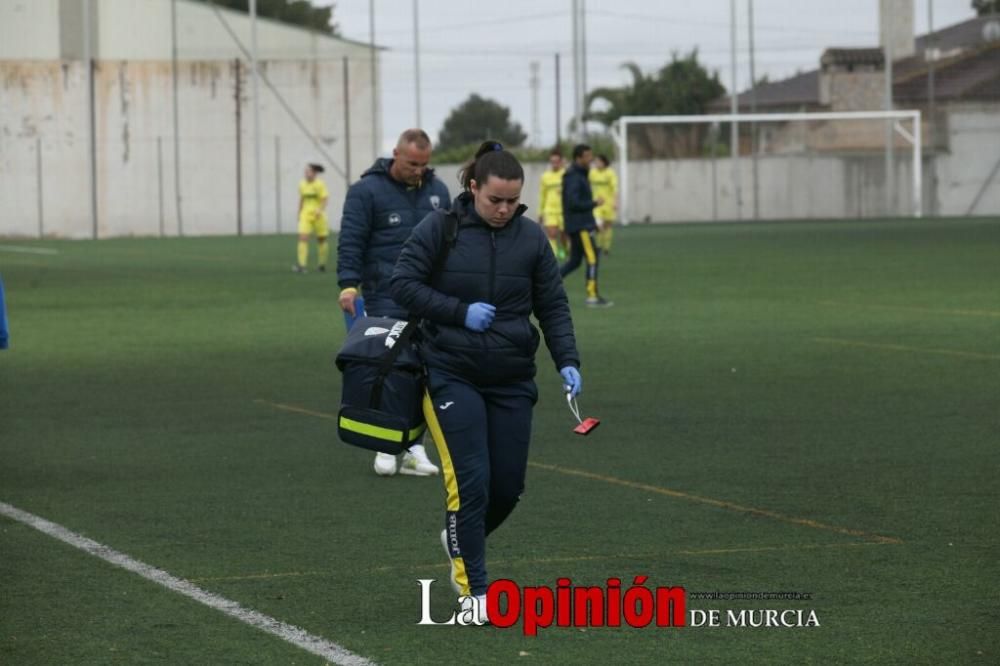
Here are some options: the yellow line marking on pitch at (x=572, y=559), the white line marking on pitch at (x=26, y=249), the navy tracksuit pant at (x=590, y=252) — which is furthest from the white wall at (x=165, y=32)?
the yellow line marking on pitch at (x=572, y=559)

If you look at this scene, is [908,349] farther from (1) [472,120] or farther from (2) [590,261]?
(1) [472,120]

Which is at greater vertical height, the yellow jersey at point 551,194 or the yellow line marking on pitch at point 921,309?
the yellow jersey at point 551,194

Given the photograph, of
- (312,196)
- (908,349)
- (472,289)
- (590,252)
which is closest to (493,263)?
(472,289)

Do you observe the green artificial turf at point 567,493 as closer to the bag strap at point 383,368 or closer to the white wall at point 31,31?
the bag strap at point 383,368

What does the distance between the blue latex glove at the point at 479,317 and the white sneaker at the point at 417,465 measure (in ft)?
13.0

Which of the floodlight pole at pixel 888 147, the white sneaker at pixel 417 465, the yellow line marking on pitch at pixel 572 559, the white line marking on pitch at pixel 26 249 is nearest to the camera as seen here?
the yellow line marking on pitch at pixel 572 559

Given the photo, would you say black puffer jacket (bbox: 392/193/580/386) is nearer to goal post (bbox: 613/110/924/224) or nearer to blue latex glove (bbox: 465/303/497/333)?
blue latex glove (bbox: 465/303/497/333)

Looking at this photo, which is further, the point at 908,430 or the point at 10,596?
the point at 908,430

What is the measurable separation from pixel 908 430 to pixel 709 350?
5602mm

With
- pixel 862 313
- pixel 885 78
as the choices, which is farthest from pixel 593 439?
pixel 885 78

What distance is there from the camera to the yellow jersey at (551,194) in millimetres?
33719

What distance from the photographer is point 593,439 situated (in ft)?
39.1

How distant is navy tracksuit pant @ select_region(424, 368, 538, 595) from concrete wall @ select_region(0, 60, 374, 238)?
2232 inches

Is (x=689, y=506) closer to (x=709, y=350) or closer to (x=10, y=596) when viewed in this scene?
(x=10, y=596)
